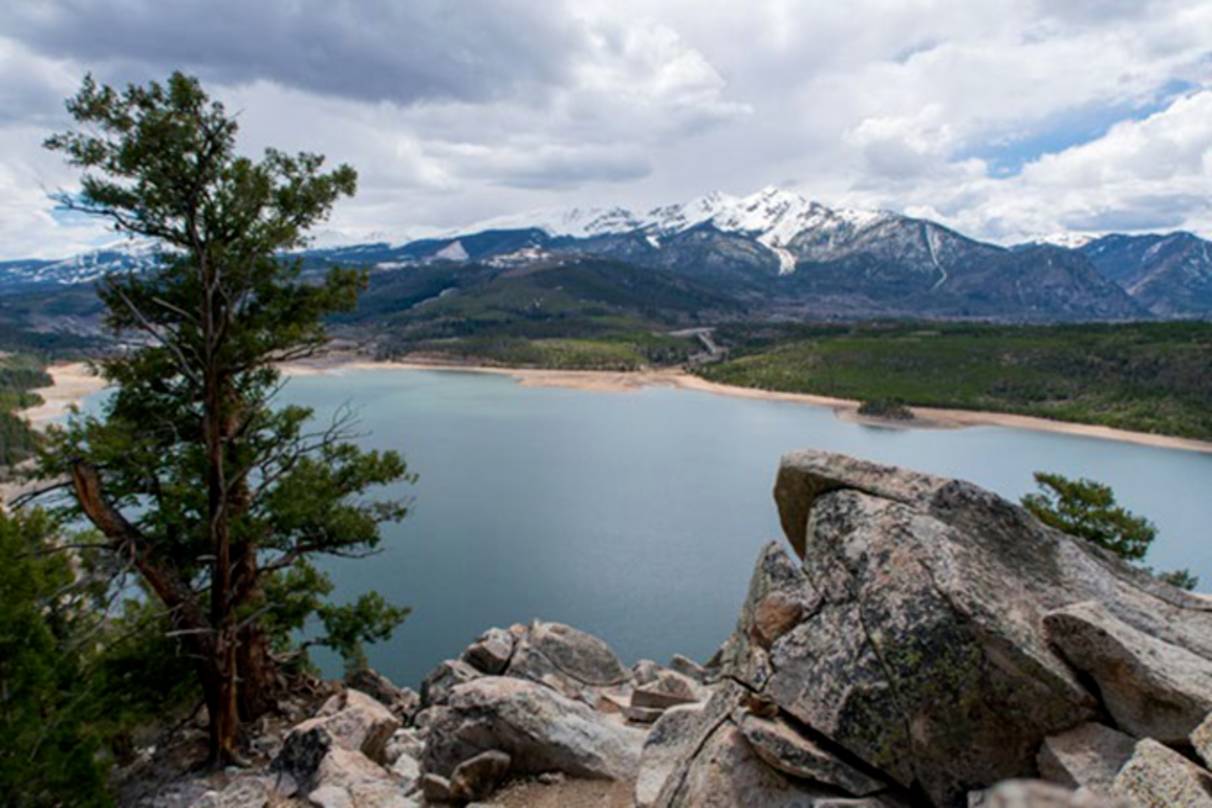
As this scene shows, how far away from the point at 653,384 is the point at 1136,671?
13913 cm

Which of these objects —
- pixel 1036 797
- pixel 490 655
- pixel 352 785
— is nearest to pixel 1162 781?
pixel 1036 797

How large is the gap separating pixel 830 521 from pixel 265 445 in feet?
34.0

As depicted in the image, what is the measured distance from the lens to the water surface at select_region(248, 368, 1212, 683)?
37781 mm

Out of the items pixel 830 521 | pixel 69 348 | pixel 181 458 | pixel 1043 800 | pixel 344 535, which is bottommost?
pixel 69 348

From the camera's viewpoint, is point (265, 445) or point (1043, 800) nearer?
point (1043, 800)

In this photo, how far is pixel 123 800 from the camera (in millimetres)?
12000

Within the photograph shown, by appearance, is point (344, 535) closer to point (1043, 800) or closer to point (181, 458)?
point (181, 458)

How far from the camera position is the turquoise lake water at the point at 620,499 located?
37688mm

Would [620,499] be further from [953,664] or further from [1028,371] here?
[1028,371]

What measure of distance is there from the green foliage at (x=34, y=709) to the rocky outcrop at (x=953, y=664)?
8538 millimetres

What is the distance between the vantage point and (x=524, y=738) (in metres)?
10.5

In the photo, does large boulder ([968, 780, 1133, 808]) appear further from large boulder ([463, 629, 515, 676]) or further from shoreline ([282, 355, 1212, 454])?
shoreline ([282, 355, 1212, 454])

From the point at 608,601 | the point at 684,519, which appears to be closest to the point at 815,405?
the point at 684,519

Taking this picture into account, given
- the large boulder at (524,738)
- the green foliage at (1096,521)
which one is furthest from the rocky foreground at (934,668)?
the green foliage at (1096,521)
